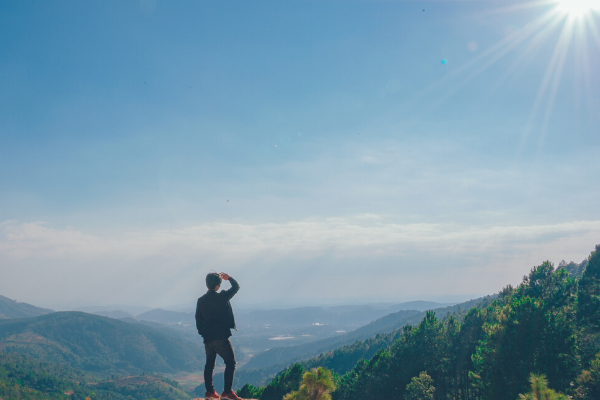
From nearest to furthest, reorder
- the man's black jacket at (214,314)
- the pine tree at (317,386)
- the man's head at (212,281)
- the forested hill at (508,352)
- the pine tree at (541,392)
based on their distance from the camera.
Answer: the man's black jacket at (214,314)
the man's head at (212,281)
the pine tree at (541,392)
the pine tree at (317,386)
the forested hill at (508,352)

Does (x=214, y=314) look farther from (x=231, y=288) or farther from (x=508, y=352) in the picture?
(x=508, y=352)

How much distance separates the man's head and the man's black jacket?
0.11 metres

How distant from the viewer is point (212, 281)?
8.23 metres

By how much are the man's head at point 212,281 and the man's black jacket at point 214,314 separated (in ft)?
0.37

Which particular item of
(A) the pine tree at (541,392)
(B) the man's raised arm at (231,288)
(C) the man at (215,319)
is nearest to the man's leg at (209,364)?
(C) the man at (215,319)

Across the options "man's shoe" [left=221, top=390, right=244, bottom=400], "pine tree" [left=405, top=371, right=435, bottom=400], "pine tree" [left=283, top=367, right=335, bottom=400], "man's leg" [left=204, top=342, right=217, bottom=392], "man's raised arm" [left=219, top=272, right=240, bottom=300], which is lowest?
"pine tree" [left=405, top=371, right=435, bottom=400]

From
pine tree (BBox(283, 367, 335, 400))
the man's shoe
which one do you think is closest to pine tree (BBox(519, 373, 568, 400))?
pine tree (BBox(283, 367, 335, 400))

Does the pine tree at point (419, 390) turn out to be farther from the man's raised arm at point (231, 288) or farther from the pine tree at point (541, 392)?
the man's raised arm at point (231, 288)

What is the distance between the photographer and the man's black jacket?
→ 319 inches

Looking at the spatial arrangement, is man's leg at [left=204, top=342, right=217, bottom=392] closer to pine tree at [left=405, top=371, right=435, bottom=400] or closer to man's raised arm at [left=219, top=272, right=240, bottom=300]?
man's raised arm at [left=219, top=272, right=240, bottom=300]

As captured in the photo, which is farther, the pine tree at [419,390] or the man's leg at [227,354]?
the pine tree at [419,390]

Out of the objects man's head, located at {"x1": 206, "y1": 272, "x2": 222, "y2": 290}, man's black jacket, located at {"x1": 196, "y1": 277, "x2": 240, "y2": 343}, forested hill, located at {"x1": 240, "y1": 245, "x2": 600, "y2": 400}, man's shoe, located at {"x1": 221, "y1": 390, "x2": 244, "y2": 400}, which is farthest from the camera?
forested hill, located at {"x1": 240, "y1": 245, "x2": 600, "y2": 400}

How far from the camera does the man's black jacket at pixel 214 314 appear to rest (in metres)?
8.10

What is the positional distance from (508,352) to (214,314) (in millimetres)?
27740
